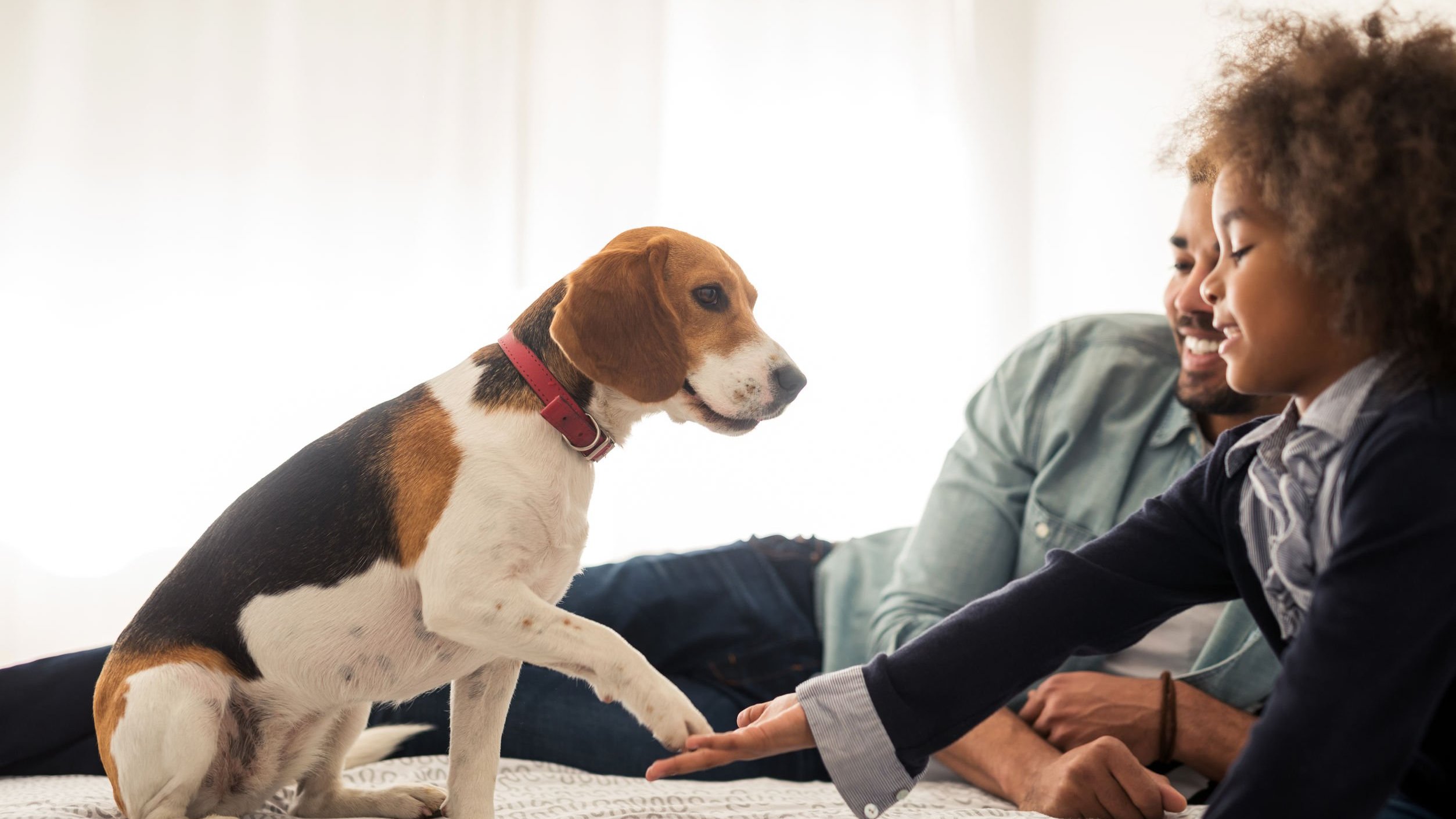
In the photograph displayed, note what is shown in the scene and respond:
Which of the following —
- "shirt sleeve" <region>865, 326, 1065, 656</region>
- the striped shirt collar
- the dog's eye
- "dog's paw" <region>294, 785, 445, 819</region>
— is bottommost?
"dog's paw" <region>294, 785, 445, 819</region>

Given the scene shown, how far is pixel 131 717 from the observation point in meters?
1.04

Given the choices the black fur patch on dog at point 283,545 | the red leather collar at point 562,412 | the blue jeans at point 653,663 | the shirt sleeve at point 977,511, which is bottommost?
the blue jeans at point 653,663

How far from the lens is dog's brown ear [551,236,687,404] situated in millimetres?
1050

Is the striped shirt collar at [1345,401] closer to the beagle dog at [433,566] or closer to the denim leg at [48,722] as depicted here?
the beagle dog at [433,566]

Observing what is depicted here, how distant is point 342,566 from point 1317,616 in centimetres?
89

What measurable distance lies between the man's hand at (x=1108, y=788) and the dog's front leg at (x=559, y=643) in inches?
24.8

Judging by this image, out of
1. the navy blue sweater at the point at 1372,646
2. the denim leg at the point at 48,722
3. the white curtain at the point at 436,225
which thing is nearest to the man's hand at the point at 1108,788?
the navy blue sweater at the point at 1372,646

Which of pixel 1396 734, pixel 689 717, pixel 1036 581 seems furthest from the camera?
pixel 1036 581

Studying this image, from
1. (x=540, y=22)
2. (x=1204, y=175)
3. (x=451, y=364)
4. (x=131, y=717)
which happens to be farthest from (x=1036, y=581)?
(x=540, y=22)

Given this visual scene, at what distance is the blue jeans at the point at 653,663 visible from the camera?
1639 millimetres

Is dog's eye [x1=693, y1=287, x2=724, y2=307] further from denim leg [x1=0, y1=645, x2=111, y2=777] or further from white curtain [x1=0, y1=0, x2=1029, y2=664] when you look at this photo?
white curtain [x1=0, y1=0, x2=1029, y2=664]

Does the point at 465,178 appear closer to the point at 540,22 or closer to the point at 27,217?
the point at 540,22

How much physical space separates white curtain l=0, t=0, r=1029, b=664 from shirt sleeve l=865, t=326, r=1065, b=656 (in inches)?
39.8

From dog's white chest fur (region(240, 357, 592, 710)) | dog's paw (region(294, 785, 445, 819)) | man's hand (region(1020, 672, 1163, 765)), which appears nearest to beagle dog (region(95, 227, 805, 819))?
dog's white chest fur (region(240, 357, 592, 710))
